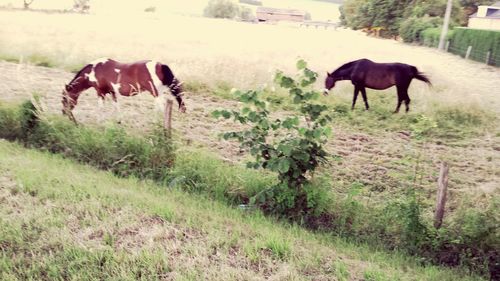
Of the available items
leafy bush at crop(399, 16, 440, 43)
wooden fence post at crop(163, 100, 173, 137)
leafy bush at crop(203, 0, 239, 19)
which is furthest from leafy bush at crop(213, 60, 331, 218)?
leafy bush at crop(399, 16, 440, 43)

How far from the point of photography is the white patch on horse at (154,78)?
7.82 metres

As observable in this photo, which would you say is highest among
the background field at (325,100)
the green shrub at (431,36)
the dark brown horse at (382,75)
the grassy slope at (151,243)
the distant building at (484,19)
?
the distant building at (484,19)

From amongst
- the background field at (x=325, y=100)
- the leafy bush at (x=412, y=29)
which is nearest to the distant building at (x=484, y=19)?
the leafy bush at (x=412, y=29)

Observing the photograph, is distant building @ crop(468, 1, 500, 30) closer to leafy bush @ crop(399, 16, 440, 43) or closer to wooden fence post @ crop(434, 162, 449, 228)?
leafy bush @ crop(399, 16, 440, 43)

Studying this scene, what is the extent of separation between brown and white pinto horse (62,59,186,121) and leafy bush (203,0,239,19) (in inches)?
539

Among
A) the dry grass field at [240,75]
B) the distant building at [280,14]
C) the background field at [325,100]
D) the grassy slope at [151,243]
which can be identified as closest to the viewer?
the grassy slope at [151,243]

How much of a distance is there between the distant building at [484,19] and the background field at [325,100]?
19051mm

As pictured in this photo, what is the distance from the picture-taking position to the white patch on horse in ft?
25.7

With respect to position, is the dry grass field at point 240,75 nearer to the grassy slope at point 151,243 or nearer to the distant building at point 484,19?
the grassy slope at point 151,243

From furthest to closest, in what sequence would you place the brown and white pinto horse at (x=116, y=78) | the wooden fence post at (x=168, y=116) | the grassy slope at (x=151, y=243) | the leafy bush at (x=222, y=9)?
the leafy bush at (x=222, y=9) < the brown and white pinto horse at (x=116, y=78) < the wooden fence post at (x=168, y=116) < the grassy slope at (x=151, y=243)

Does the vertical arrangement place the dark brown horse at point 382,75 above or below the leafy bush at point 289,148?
above

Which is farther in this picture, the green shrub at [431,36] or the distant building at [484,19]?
the distant building at [484,19]

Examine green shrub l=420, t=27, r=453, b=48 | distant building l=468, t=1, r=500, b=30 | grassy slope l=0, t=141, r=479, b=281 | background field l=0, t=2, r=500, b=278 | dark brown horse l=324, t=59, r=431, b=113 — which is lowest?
grassy slope l=0, t=141, r=479, b=281

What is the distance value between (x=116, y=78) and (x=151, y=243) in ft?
14.8
